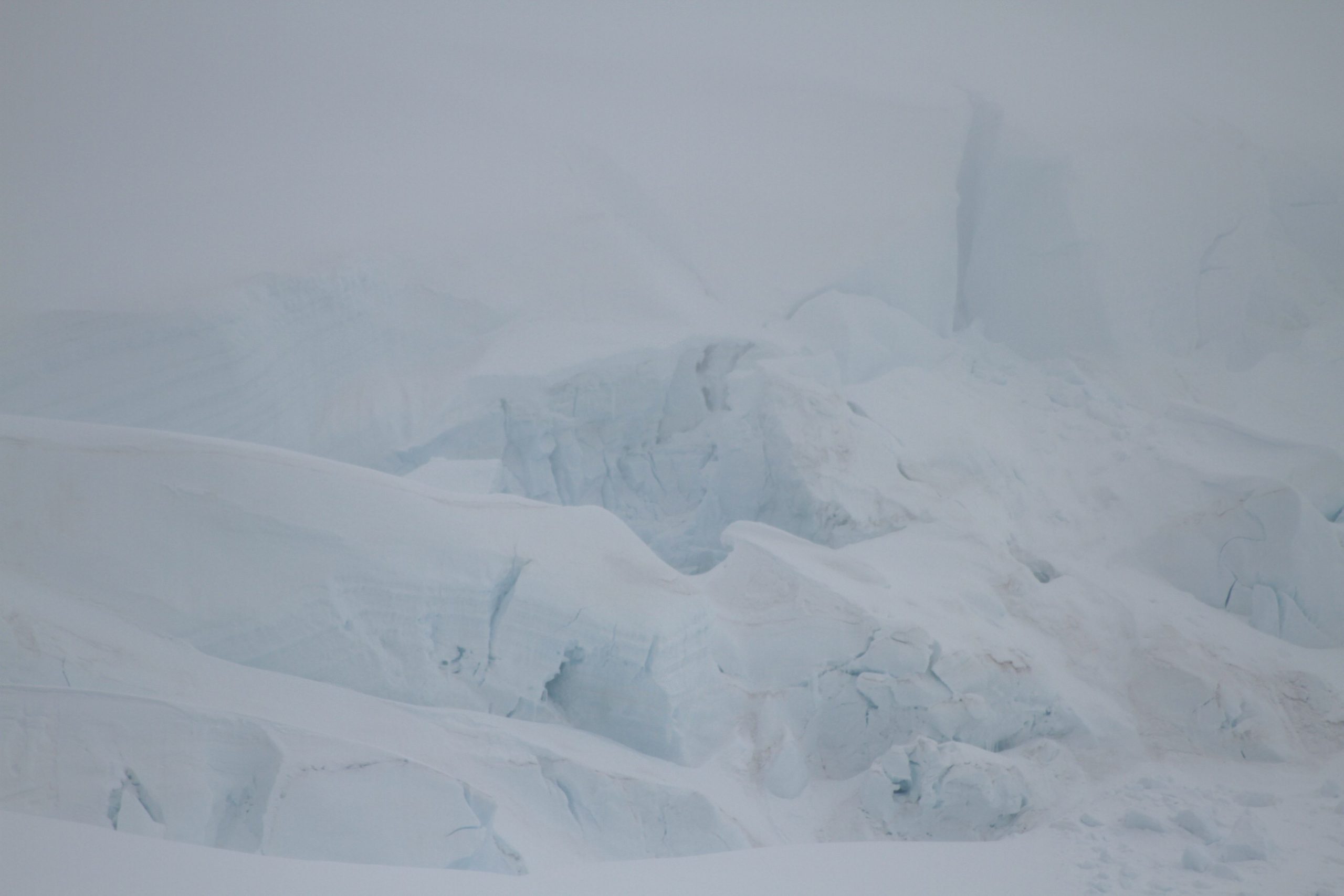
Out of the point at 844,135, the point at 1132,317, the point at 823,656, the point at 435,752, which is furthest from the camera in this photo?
the point at 844,135

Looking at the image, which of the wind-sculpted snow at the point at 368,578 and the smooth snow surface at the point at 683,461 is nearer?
the smooth snow surface at the point at 683,461

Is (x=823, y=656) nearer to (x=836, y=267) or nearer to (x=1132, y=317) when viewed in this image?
(x=836, y=267)

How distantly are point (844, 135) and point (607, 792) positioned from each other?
448 centimetres

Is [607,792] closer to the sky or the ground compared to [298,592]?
closer to the ground

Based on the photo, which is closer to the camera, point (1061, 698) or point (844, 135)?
point (1061, 698)

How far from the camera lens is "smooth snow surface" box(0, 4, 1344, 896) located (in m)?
2.08

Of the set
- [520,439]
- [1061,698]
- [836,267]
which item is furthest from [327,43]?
[1061,698]

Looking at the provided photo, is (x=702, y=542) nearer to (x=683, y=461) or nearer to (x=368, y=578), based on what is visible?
(x=683, y=461)

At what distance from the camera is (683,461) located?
171 inches

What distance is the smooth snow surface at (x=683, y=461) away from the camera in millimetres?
2076

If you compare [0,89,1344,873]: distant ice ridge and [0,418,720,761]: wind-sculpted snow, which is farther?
[0,418,720,761]: wind-sculpted snow

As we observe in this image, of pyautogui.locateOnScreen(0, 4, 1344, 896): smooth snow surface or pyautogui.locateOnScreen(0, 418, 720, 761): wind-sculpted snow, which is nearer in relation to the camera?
pyautogui.locateOnScreen(0, 4, 1344, 896): smooth snow surface

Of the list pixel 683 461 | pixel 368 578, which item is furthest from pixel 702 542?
pixel 368 578

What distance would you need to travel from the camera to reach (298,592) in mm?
2311
